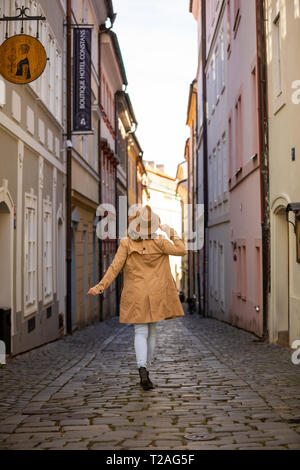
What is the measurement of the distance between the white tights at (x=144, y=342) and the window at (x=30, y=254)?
5.21 metres

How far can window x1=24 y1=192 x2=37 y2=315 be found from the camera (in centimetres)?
1283

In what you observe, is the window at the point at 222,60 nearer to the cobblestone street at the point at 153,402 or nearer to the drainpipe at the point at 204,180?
the drainpipe at the point at 204,180

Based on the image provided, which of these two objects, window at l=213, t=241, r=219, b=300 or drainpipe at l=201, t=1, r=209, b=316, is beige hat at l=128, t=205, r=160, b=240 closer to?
window at l=213, t=241, r=219, b=300

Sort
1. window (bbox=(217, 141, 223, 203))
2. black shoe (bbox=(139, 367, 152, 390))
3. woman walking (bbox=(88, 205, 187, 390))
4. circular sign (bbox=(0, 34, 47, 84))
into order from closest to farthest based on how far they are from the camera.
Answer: black shoe (bbox=(139, 367, 152, 390))
woman walking (bbox=(88, 205, 187, 390))
circular sign (bbox=(0, 34, 47, 84))
window (bbox=(217, 141, 223, 203))

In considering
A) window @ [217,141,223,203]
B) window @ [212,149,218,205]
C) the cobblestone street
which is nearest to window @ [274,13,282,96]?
the cobblestone street

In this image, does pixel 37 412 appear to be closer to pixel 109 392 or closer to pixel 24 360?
pixel 109 392

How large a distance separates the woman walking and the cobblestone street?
30.3 inches

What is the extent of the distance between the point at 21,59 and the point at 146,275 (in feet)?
13.2

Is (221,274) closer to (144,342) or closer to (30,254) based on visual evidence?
(30,254)

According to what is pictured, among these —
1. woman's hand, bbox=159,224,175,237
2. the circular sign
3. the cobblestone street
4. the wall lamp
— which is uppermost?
the circular sign

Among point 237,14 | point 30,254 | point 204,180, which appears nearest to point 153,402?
point 30,254

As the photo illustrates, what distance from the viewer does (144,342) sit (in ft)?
25.1
